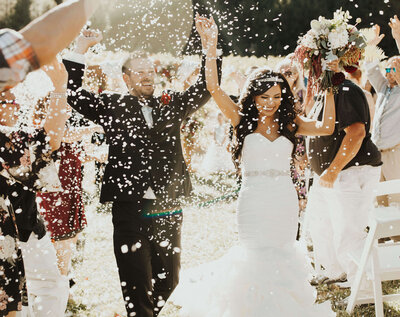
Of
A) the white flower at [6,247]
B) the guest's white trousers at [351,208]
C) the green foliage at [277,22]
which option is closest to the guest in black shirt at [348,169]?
the guest's white trousers at [351,208]

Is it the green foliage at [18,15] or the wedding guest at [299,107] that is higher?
the green foliage at [18,15]

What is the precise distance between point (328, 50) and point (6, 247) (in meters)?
2.87

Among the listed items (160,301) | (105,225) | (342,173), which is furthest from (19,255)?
(105,225)

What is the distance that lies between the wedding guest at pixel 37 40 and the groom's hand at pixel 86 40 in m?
2.15

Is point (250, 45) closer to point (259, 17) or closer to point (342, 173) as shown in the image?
point (259, 17)

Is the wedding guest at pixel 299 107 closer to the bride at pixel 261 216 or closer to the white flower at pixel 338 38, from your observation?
the white flower at pixel 338 38

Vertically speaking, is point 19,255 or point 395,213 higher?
point 19,255

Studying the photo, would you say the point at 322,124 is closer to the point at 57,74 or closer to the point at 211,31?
the point at 211,31

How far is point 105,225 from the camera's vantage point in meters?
7.76

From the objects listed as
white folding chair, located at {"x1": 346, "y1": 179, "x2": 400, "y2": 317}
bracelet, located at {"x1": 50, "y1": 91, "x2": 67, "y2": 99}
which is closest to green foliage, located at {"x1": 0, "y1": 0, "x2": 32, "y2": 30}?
bracelet, located at {"x1": 50, "y1": 91, "x2": 67, "y2": 99}

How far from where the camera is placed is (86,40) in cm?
338

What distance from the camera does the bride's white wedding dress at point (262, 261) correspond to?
3260mm

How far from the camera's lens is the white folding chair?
3.38m

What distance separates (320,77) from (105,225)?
4.94 m
